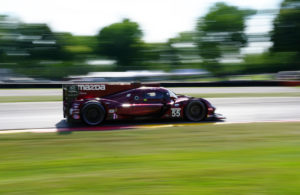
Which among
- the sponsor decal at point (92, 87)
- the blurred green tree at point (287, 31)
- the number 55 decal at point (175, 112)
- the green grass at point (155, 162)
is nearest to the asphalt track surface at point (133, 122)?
the number 55 decal at point (175, 112)

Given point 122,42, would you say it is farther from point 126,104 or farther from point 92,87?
point 126,104

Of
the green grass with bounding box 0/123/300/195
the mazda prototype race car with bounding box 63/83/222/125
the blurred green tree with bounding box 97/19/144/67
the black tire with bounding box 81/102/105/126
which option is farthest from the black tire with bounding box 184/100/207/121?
the blurred green tree with bounding box 97/19/144/67

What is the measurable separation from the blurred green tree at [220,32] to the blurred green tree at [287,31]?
21.2ft

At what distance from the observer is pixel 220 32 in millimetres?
60781

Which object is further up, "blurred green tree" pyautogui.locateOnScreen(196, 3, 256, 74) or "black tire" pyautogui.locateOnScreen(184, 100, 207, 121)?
"blurred green tree" pyautogui.locateOnScreen(196, 3, 256, 74)

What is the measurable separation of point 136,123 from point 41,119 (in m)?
3.19

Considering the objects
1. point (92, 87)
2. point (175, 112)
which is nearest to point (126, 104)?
point (92, 87)

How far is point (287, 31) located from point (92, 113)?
205ft

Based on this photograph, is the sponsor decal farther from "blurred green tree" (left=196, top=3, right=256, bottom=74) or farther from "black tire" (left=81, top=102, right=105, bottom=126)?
"blurred green tree" (left=196, top=3, right=256, bottom=74)

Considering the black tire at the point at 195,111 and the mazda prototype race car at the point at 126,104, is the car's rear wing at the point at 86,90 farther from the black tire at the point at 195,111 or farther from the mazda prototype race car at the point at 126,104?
the black tire at the point at 195,111

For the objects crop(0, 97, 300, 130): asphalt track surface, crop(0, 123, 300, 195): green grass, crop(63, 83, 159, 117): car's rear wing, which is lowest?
crop(0, 123, 300, 195): green grass

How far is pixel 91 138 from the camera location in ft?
27.0

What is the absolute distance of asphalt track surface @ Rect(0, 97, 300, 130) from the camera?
35.9ft

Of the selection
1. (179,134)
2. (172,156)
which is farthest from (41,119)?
(172,156)
